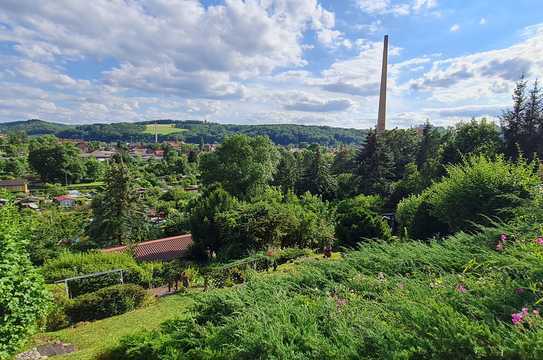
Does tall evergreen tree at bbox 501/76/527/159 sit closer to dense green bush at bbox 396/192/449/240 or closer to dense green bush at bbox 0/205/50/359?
dense green bush at bbox 396/192/449/240

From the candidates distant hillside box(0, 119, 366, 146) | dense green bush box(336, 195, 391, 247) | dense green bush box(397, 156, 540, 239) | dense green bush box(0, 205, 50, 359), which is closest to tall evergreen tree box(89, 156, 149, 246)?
dense green bush box(336, 195, 391, 247)

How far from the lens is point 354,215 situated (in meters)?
17.9

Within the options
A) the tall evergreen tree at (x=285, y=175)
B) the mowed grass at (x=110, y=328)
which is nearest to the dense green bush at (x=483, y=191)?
the mowed grass at (x=110, y=328)

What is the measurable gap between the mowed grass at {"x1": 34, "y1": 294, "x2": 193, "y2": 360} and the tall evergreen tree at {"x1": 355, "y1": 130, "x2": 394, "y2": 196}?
84.8 ft

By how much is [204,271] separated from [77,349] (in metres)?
7.62

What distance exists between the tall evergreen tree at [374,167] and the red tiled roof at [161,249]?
62.4ft

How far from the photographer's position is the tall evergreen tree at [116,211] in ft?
75.9

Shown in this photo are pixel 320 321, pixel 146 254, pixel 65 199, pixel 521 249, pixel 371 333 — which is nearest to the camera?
pixel 371 333

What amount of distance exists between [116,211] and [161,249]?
5.53m

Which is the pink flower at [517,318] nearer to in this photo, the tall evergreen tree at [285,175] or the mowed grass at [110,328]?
the mowed grass at [110,328]

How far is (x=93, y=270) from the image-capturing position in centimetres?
1318

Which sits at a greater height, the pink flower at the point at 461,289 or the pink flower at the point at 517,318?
the pink flower at the point at 517,318

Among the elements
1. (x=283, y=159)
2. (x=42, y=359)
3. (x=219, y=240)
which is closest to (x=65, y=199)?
(x=283, y=159)

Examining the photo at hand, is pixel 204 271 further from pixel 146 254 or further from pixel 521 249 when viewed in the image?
pixel 521 249
